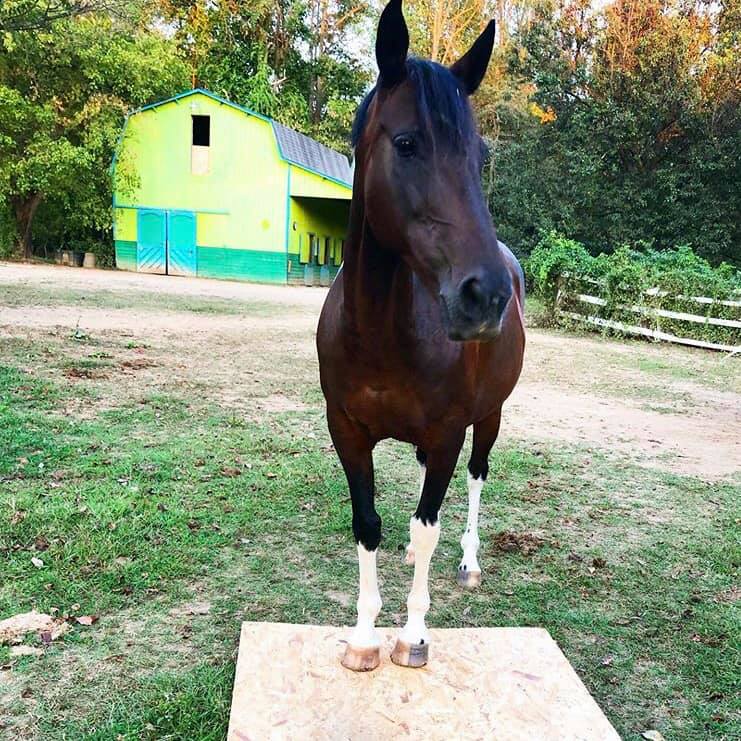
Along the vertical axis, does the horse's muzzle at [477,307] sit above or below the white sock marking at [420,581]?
above

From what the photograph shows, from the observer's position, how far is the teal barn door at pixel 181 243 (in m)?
23.4

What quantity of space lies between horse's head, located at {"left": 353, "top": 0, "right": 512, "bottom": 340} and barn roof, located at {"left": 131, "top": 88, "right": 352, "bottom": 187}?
21439 millimetres

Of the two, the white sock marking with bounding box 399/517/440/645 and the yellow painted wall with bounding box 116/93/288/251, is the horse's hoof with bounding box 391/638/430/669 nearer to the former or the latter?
the white sock marking with bounding box 399/517/440/645

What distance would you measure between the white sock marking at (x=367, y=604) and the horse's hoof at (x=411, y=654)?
0.29 ft

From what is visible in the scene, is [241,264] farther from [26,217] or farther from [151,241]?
[26,217]

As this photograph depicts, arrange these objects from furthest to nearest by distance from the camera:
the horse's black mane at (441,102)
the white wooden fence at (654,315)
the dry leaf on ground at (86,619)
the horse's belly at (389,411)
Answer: the white wooden fence at (654,315) < the dry leaf on ground at (86,619) < the horse's belly at (389,411) < the horse's black mane at (441,102)

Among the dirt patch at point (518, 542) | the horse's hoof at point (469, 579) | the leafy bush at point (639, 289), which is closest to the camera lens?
the horse's hoof at point (469, 579)

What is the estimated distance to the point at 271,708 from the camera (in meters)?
2.27

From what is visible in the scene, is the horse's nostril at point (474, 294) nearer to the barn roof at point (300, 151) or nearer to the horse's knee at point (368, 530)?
the horse's knee at point (368, 530)

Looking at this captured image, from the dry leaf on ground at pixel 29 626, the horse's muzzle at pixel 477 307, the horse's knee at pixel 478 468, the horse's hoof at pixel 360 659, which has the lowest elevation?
the dry leaf on ground at pixel 29 626

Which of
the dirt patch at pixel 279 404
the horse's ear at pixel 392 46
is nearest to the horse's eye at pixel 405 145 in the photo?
the horse's ear at pixel 392 46

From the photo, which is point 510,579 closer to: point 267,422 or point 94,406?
point 267,422

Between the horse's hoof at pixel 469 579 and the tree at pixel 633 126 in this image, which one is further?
the tree at pixel 633 126

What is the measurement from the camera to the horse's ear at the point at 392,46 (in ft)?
5.83
